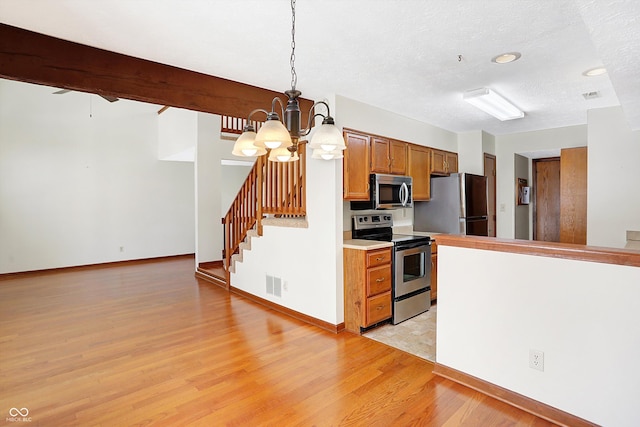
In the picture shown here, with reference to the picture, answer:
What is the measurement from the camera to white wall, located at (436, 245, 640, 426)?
1792 mm

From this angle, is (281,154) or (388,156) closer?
(281,154)

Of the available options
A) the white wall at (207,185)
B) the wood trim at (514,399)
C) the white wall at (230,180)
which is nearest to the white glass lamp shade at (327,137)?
the wood trim at (514,399)

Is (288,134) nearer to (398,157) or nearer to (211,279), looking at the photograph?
(398,157)

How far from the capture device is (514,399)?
85.0 inches

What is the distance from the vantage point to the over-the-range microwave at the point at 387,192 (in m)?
3.82

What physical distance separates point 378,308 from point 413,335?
43 cm

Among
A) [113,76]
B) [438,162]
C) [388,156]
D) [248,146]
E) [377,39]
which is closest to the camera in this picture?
[248,146]

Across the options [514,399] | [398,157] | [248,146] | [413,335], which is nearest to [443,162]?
[398,157]

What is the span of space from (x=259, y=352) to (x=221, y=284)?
8.72 feet

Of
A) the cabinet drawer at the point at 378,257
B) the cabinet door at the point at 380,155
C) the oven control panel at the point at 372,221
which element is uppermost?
the cabinet door at the point at 380,155

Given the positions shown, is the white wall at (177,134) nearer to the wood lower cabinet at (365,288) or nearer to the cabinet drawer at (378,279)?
the wood lower cabinet at (365,288)

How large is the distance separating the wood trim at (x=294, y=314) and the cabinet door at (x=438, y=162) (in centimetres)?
270

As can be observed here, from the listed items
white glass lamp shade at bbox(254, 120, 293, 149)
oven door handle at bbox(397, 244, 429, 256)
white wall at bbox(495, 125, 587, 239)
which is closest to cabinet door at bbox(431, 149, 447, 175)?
white wall at bbox(495, 125, 587, 239)

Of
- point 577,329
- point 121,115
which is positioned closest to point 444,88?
point 577,329
